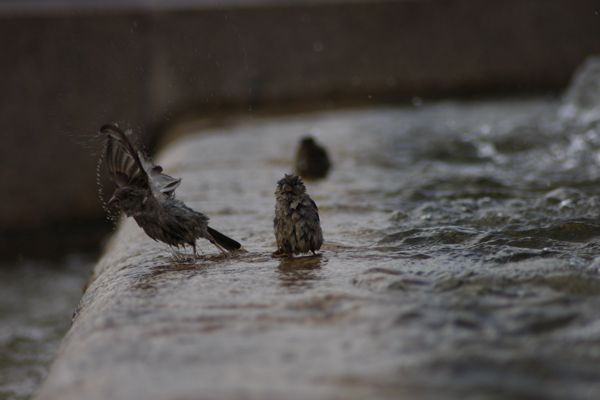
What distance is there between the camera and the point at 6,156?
737 cm

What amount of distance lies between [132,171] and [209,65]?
5.73 metres

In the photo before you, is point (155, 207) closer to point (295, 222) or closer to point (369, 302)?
point (295, 222)

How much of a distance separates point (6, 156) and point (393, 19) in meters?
5.94

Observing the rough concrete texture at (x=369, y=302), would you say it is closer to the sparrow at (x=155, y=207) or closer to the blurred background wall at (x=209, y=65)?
the sparrow at (x=155, y=207)

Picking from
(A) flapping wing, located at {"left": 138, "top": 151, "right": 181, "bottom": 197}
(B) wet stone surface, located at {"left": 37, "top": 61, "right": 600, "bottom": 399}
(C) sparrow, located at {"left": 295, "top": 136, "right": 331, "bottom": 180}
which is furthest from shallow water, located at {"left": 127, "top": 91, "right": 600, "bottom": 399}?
(A) flapping wing, located at {"left": 138, "top": 151, "right": 181, "bottom": 197}

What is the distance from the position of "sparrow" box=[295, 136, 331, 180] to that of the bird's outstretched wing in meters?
1.64

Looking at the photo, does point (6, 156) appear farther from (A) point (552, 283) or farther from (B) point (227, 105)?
(A) point (552, 283)

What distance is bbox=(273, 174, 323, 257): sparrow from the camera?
2.30m

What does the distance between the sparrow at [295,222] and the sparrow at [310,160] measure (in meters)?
1.63

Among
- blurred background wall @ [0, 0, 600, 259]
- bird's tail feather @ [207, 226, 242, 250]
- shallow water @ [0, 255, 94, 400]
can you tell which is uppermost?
blurred background wall @ [0, 0, 600, 259]

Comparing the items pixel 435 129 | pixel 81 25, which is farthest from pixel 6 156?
pixel 435 129

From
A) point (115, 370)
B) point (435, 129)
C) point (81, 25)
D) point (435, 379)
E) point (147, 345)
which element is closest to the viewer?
point (435, 379)

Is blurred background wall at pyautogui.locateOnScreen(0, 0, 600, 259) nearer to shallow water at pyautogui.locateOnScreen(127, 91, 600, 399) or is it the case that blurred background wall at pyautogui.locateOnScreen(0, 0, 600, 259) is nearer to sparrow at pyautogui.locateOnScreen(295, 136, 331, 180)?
shallow water at pyautogui.locateOnScreen(127, 91, 600, 399)

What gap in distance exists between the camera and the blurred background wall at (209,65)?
733 centimetres
